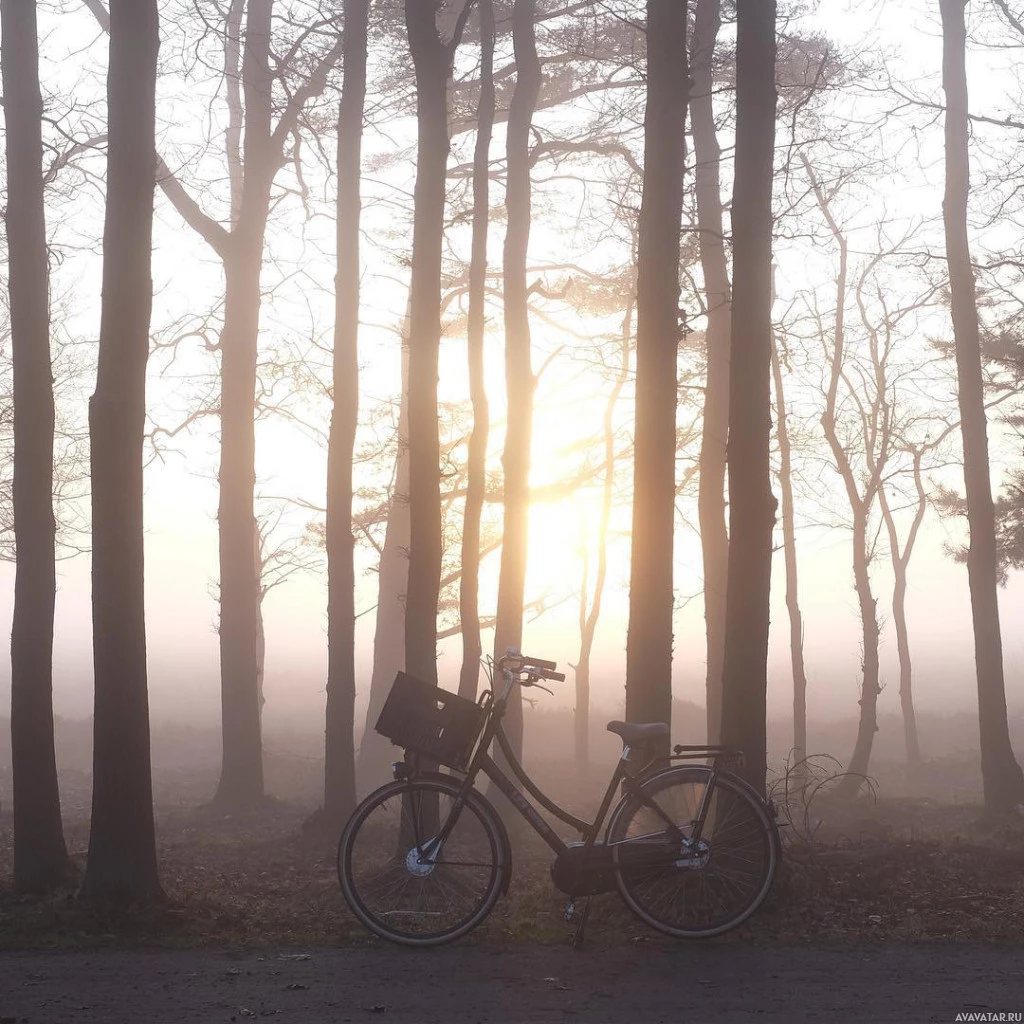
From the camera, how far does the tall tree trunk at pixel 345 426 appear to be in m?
11.7

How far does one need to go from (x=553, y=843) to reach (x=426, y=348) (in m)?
4.82

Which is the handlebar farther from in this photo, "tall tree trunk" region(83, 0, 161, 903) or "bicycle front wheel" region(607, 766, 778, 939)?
"tall tree trunk" region(83, 0, 161, 903)

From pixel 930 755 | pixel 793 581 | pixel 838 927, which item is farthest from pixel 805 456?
pixel 838 927

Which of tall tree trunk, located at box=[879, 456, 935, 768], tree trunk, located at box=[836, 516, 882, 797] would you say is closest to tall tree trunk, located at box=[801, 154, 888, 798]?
tree trunk, located at box=[836, 516, 882, 797]

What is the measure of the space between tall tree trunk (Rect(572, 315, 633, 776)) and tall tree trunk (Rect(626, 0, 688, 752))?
12.3 metres

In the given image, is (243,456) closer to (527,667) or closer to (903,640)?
(527,667)

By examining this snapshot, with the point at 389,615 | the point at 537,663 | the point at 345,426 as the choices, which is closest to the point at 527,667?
the point at 537,663

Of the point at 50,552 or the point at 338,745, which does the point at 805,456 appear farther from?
the point at 50,552

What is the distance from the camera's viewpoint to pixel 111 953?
18.2 feet

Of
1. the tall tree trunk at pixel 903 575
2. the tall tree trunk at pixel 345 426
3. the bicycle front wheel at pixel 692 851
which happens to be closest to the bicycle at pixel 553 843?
the bicycle front wheel at pixel 692 851

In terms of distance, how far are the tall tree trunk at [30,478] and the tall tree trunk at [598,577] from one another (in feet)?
42.4

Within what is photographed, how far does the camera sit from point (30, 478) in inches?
304

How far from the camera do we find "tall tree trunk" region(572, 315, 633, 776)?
73.0ft

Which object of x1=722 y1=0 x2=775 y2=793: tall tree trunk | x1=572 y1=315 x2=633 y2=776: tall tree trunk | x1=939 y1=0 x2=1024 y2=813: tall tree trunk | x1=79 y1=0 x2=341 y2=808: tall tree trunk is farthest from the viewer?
x1=572 y1=315 x2=633 y2=776: tall tree trunk
